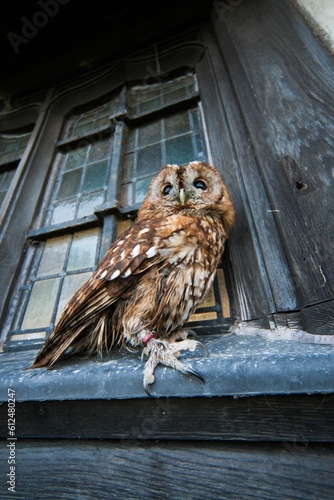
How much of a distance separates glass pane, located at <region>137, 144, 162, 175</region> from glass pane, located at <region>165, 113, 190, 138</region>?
18cm

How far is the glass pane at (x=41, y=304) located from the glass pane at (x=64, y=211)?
1.92ft

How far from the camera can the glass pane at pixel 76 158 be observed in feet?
8.29

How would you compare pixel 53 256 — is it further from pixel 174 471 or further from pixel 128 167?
pixel 174 471

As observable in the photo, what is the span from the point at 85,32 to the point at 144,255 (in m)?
3.63

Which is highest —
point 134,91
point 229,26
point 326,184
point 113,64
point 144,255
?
point 113,64

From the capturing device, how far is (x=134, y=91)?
2818 mm

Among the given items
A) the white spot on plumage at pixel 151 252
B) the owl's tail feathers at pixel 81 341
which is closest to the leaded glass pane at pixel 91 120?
the white spot on plumage at pixel 151 252

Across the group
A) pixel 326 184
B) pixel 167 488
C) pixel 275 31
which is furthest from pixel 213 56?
pixel 167 488

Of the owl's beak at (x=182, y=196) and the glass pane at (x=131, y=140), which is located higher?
the glass pane at (x=131, y=140)

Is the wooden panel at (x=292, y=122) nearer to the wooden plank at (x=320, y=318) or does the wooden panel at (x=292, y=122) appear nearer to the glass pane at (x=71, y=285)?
the wooden plank at (x=320, y=318)

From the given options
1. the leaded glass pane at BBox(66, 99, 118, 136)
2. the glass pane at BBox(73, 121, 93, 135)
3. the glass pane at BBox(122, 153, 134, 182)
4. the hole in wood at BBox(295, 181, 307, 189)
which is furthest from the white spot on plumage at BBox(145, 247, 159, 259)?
the glass pane at BBox(73, 121, 93, 135)

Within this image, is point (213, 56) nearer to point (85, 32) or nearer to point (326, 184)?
point (326, 184)

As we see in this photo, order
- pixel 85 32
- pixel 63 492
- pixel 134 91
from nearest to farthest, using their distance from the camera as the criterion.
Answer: pixel 63 492 < pixel 134 91 < pixel 85 32

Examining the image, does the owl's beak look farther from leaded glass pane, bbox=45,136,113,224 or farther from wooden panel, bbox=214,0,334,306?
leaded glass pane, bbox=45,136,113,224
